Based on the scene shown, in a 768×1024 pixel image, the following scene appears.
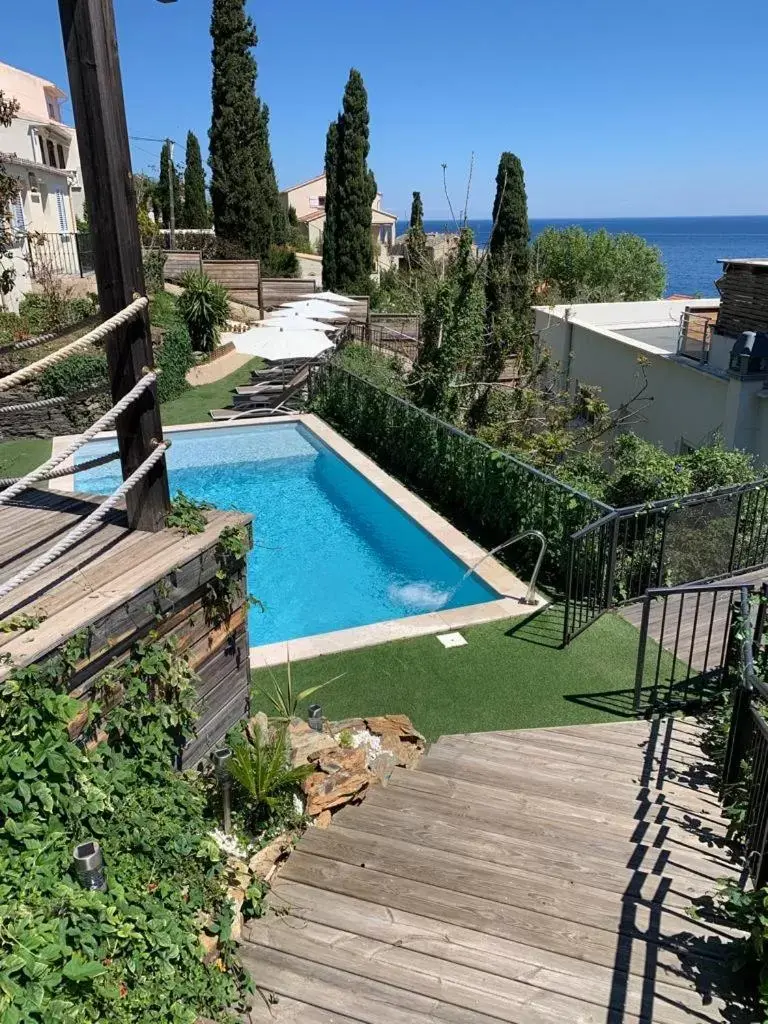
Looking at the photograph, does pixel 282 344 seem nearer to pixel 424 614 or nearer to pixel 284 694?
pixel 424 614

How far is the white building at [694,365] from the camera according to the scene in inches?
582

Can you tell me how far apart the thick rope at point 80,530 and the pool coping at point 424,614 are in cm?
338

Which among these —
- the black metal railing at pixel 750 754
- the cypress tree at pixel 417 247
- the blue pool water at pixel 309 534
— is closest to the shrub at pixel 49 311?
the blue pool water at pixel 309 534

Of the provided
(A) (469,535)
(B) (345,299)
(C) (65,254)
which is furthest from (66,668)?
(C) (65,254)

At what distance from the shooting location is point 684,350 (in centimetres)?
1681

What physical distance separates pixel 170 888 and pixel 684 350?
16498 mm

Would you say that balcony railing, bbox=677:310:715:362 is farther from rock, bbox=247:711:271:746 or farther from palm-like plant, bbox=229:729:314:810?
palm-like plant, bbox=229:729:314:810

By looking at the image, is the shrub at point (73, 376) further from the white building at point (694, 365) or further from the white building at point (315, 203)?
the white building at point (315, 203)

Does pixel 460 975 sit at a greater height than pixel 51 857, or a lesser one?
lesser

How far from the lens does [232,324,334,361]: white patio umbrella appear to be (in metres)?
16.6

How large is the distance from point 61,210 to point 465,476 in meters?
22.5

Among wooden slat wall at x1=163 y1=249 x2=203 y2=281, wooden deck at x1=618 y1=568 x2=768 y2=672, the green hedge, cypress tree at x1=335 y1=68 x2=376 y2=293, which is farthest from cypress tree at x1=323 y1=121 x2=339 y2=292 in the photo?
wooden deck at x1=618 y1=568 x2=768 y2=672

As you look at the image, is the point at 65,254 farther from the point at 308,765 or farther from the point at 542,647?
the point at 308,765

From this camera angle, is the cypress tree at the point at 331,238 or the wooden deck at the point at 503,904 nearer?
the wooden deck at the point at 503,904
